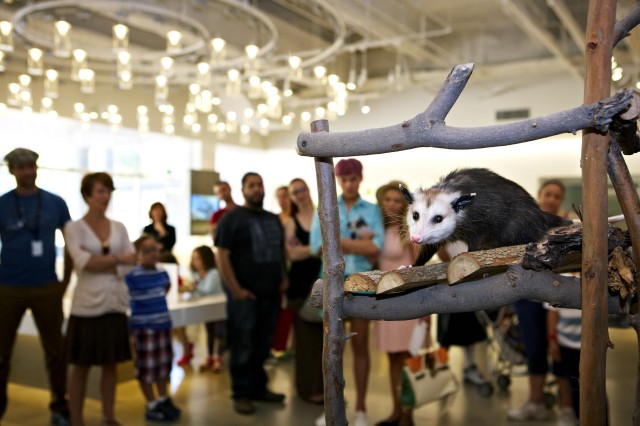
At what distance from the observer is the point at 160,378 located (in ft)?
13.3

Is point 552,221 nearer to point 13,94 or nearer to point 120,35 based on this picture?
point 120,35

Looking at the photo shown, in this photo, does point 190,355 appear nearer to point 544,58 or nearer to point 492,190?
point 492,190

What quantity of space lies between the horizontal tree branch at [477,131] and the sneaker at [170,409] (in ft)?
9.63

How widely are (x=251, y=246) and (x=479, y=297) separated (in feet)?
8.89

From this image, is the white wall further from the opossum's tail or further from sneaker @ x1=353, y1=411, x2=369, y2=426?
the opossum's tail

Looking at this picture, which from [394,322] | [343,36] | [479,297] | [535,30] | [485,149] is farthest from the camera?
[485,149]

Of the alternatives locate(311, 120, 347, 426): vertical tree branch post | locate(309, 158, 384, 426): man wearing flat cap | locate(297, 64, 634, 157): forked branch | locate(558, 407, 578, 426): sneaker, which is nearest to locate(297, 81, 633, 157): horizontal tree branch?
locate(297, 64, 634, 157): forked branch

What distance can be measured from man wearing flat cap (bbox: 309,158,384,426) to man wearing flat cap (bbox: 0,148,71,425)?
1540 mm

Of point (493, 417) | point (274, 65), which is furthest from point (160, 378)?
point (274, 65)

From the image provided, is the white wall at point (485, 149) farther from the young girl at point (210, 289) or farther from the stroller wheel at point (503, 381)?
the stroller wheel at point (503, 381)

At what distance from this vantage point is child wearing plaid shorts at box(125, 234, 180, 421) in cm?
399

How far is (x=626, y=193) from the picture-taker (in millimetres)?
1627

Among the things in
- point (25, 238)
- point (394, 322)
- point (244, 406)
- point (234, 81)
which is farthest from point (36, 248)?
point (234, 81)

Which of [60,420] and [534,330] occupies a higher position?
[534,330]
